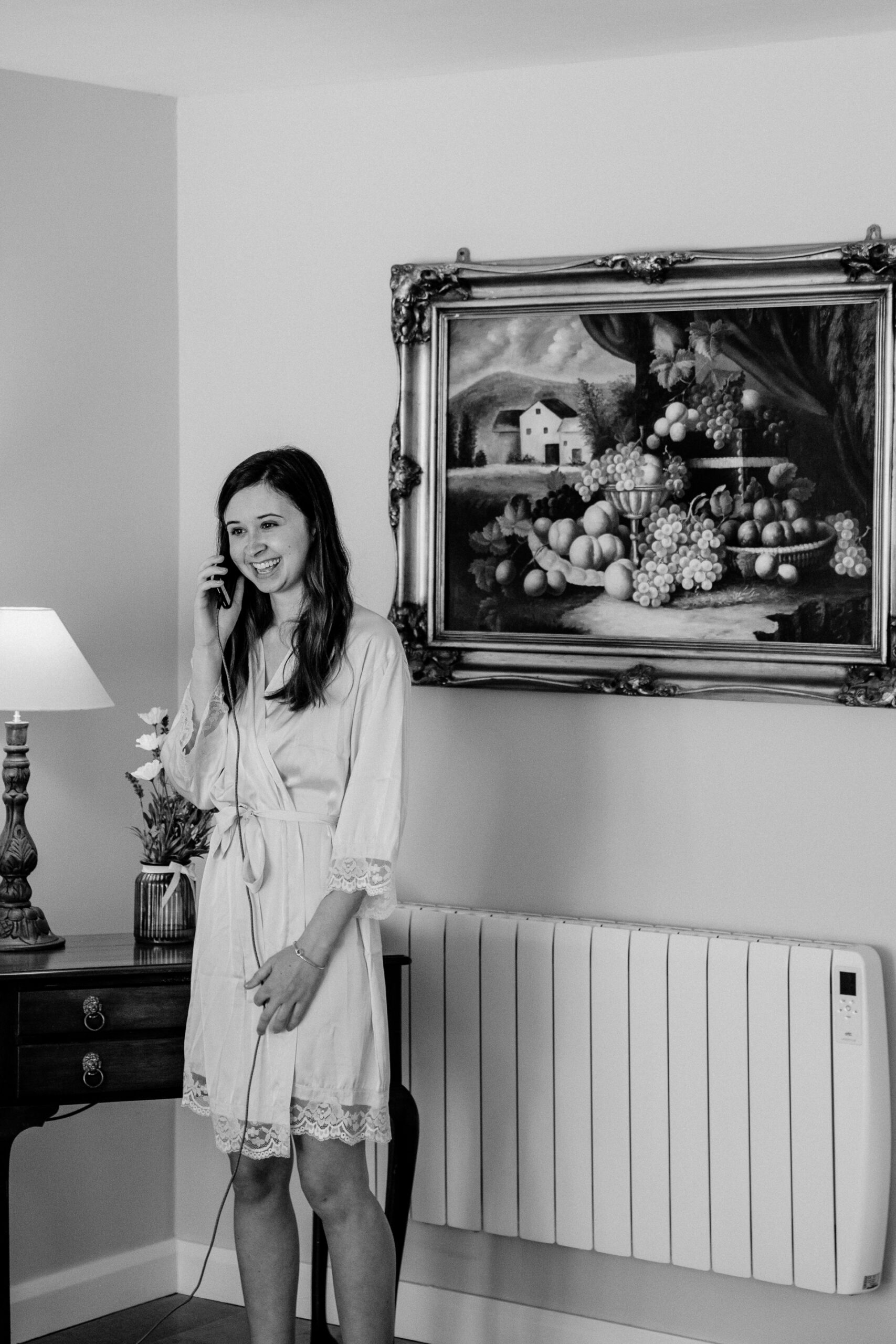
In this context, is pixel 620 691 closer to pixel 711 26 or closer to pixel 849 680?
pixel 849 680

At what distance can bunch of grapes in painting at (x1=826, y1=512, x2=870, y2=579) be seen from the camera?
2.75 metres

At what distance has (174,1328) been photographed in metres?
3.23

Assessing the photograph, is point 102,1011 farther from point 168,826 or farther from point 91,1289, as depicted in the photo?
point 91,1289

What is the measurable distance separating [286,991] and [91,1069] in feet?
1.59

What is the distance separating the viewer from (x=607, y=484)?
9.64 feet

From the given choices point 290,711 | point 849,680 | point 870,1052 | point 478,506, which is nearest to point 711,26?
point 478,506

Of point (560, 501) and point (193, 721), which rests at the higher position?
point (560, 501)

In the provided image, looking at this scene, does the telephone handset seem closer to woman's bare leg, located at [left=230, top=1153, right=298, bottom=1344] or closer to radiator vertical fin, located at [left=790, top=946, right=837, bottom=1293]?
woman's bare leg, located at [left=230, top=1153, right=298, bottom=1344]

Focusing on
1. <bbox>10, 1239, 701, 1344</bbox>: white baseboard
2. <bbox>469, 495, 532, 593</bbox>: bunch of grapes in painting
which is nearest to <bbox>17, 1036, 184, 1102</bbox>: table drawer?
<bbox>10, 1239, 701, 1344</bbox>: white baseboard

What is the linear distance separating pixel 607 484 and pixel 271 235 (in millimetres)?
951

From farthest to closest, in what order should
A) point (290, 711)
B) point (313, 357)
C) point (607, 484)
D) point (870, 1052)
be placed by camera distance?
point (313, 357), point (607, 484), point (870, 1052), point (290, 711)

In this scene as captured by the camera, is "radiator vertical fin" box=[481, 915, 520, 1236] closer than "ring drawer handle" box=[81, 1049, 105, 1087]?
No

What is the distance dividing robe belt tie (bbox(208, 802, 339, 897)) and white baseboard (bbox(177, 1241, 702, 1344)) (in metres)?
1.04

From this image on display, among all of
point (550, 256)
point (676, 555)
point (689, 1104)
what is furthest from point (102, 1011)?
point (550, 256)
